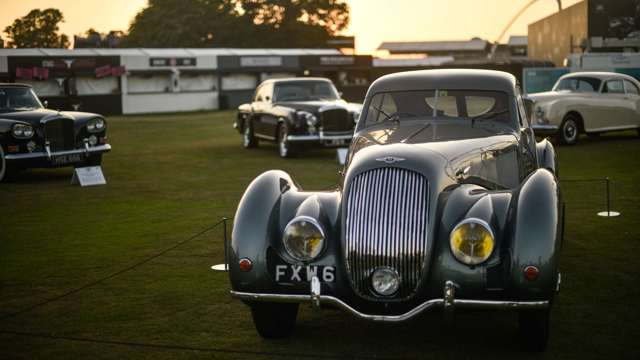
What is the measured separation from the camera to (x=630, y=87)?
22.4 meters

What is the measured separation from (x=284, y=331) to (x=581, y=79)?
17.6 metres

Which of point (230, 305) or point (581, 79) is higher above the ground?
point (581, 79)

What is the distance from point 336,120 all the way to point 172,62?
35243 mm

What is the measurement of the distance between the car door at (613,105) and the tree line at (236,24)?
69.8 m

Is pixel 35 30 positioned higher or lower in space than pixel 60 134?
higher

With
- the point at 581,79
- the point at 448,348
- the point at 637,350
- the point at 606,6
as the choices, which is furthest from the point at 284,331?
the point at 606,6

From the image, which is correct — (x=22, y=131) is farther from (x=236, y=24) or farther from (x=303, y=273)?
(x=236, y=24)

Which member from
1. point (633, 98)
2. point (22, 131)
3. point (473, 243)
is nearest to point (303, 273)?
point (473, 243)

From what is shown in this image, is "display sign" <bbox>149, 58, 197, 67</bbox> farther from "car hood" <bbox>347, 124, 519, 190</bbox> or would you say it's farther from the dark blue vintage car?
"car hood" <bbox>347, 124, 519, 190</bbox>

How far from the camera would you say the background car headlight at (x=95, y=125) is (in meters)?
17.4

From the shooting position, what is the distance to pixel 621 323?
6492 mm

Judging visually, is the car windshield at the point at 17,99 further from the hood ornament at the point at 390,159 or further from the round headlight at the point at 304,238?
the hood ornament at the point at 390,159

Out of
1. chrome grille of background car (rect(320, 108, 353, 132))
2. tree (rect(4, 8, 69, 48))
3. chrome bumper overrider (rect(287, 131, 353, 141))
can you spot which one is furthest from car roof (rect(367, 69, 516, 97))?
tree (rect(4, 8, 69, 48))

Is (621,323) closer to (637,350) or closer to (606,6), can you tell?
(637,350)
